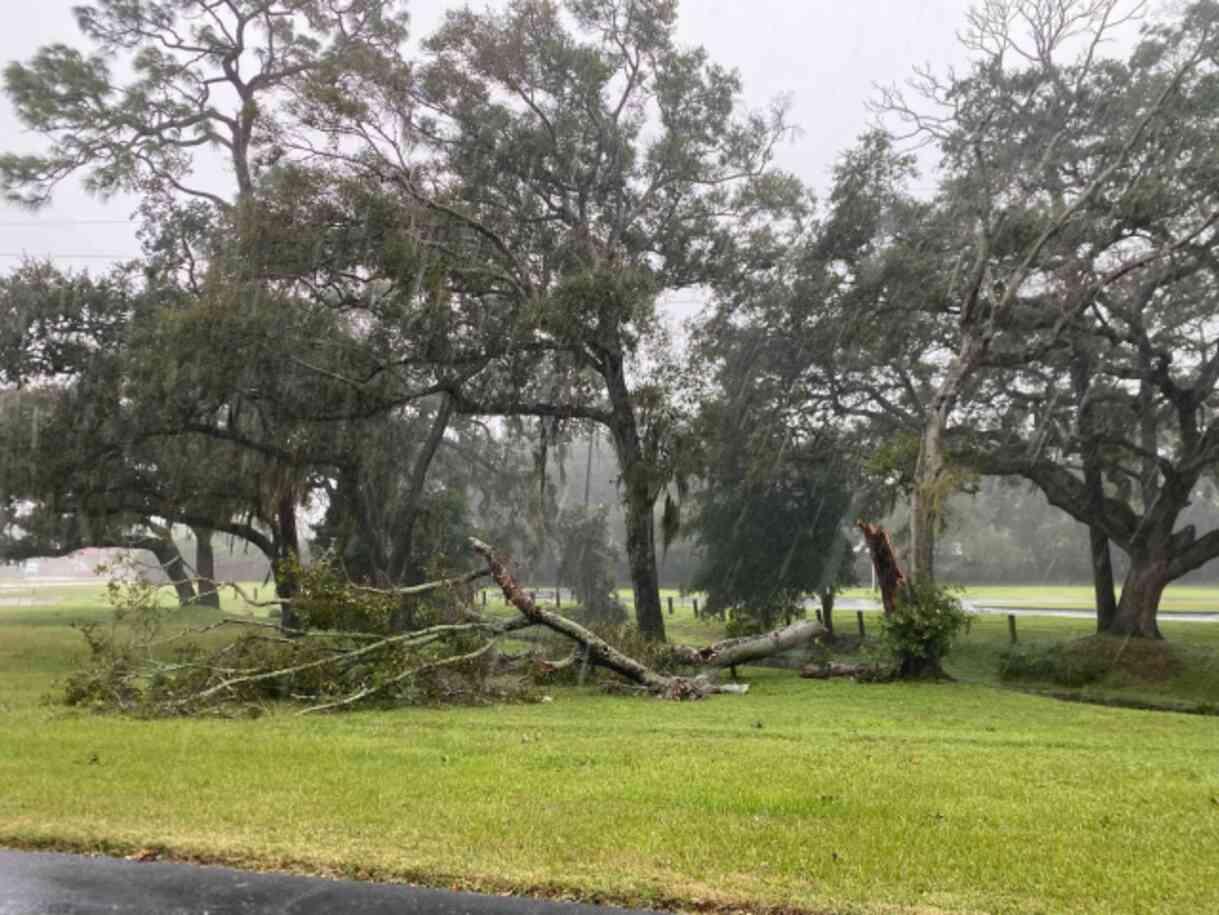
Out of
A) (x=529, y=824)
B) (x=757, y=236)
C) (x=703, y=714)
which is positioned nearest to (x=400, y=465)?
(x=757, y=236)

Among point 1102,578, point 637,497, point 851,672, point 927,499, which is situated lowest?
point 851,672

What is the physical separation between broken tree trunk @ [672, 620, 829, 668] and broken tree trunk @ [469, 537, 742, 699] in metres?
1.32

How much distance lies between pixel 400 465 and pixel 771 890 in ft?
73.9

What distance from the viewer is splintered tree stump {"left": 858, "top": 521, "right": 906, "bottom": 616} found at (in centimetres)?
1784

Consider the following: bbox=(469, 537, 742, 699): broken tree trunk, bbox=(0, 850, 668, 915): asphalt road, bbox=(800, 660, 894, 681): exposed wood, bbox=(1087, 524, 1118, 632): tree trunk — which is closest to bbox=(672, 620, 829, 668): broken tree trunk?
bbox=(800, 660, 894, 681): exposed wood

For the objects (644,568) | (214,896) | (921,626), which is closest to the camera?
(214,896)

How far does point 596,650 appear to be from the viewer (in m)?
14.4

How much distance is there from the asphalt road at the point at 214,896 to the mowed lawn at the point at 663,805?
16 cm

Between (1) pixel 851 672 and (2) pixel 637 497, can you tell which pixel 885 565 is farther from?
(2) pixel 637 497

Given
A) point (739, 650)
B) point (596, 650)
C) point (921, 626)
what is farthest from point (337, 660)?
point (921, 626)

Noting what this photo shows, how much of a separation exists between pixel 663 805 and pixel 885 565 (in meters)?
12.4

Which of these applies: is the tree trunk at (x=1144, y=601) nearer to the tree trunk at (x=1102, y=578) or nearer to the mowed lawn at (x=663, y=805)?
the tree trunk at (x=1102, y=578)

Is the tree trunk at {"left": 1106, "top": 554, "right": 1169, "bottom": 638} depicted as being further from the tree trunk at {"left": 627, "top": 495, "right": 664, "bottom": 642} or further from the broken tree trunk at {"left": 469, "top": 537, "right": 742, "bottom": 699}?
the broken tree trunk at {"left": 469, "top": 537, "right": 742, "bottom": 699}

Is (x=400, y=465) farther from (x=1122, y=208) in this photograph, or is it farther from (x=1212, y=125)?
(x=1212, y=125)
